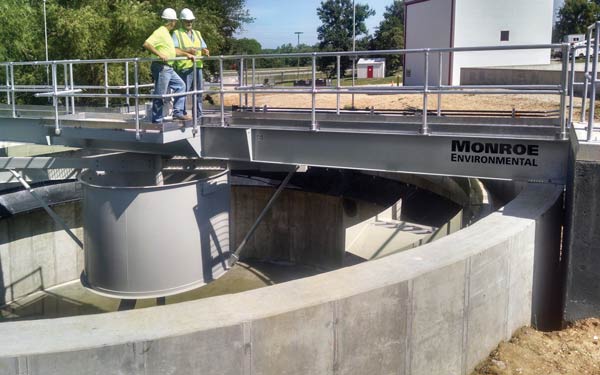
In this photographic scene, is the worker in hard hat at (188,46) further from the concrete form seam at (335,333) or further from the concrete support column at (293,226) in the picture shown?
the concrete support column at (293,226)

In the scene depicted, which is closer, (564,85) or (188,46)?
(564,85)

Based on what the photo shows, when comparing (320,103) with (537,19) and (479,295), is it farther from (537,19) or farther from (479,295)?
(479,295)

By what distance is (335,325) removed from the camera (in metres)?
4.24

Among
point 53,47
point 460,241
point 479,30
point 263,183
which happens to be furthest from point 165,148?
point 479,30

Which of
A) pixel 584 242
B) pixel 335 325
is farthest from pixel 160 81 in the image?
pixel 584 242

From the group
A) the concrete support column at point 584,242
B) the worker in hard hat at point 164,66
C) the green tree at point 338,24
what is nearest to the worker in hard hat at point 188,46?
the worker in hard hat at point 164,66

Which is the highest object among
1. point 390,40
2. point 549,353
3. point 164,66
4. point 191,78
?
point 390,40

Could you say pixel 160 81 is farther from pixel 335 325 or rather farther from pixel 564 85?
pixel 335 325

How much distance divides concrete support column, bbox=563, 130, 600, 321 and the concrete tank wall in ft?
36.2

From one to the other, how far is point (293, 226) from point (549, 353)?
458 inches

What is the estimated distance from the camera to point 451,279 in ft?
Result: 15.7

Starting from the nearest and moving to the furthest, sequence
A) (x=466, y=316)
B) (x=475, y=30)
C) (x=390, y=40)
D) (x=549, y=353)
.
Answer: (x=466, y=316) → (x=549, y=353) → (x=475, y=30) → (x=390, y=40)

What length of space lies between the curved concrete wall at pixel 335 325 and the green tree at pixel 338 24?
69.0m

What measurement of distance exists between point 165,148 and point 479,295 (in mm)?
5838
